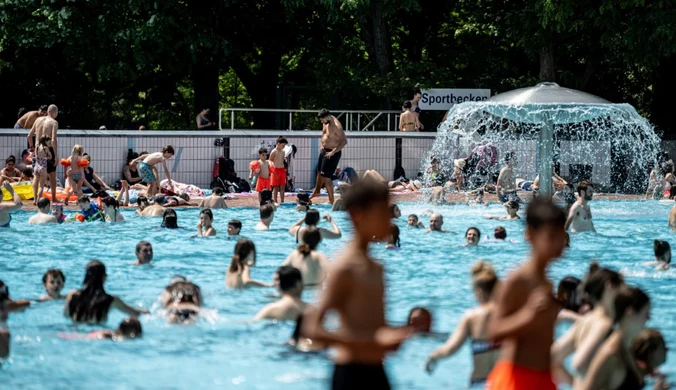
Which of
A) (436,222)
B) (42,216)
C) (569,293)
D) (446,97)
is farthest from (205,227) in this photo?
(446,97)

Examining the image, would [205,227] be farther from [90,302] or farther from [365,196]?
[365,196]

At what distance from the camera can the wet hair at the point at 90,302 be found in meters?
10.4

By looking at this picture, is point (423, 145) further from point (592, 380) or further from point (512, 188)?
point (592, 380)

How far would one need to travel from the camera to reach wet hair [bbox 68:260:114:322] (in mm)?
10375

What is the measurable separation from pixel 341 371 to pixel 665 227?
1544cm

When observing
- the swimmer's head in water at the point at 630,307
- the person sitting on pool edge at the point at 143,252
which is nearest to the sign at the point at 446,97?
the person sitting on pool edge at the point at 143,252

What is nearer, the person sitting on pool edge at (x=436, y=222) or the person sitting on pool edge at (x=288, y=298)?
the person sitting on pool edge at (x=288, y=298)

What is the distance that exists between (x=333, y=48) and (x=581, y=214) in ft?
59.8

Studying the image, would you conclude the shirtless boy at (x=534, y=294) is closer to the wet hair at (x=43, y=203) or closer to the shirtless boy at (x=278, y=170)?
the wet hair at (x=43, y=203)

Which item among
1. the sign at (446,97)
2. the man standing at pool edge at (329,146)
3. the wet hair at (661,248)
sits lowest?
the wet hair at (661,248)

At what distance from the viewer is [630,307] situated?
638 cm

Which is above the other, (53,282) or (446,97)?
(446,97)

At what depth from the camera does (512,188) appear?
2400 cm

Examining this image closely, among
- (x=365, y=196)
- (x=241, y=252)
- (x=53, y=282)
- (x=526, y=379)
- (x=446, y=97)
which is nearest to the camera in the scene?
(x=365, y=196)
